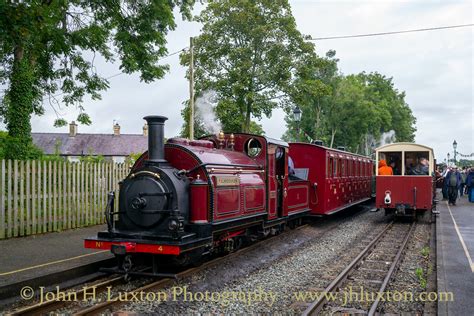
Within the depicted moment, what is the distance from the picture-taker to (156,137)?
7320mm

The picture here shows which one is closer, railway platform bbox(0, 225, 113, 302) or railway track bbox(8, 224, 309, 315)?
railway track bbox(8, 224, 309, 315)

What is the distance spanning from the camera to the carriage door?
1095 centimetres

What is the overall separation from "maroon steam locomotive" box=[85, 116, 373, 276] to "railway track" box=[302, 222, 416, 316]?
2138 mm

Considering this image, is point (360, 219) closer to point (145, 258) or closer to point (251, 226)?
point (251, 226)

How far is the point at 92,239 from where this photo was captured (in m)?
7.24

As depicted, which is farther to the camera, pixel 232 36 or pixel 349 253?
pixel 232 36

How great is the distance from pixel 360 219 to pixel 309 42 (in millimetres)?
10890

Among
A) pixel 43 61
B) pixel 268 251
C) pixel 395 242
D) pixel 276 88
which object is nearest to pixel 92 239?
pixel 268 251

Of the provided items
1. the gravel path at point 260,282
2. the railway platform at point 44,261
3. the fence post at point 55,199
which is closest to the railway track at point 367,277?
the gravel path at point 260,282

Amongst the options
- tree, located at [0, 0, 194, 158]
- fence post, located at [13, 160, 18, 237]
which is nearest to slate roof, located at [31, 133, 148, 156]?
tree, located at [0, 0, 194, 158]

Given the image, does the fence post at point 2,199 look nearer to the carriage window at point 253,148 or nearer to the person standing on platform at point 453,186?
the carriage window at point 253,148

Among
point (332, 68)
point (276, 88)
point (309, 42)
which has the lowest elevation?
point (276, 88)

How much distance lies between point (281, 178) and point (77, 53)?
328 inches

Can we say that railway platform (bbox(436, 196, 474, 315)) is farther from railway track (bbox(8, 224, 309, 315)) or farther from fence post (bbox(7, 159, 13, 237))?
fence post (bbox(7, 159, 13, 237))
